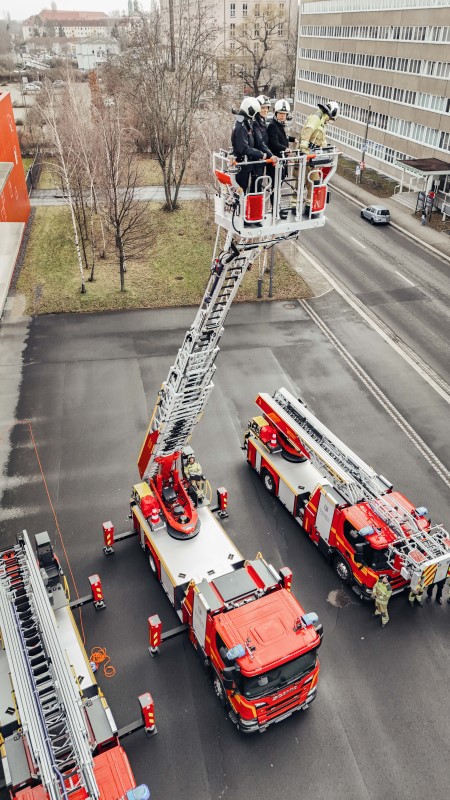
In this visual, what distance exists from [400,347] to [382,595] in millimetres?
15024

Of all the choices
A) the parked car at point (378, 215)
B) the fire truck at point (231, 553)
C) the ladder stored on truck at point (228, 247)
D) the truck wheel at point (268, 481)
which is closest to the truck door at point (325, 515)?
the fire truck at point (231, 553)

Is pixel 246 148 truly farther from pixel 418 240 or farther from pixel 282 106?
pixel 418 240

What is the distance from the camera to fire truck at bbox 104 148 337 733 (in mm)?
10125

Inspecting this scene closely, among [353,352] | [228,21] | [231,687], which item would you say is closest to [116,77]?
[353,352]

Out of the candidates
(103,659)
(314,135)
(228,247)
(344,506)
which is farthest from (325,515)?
(314,135)

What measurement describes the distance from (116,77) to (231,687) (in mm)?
60202

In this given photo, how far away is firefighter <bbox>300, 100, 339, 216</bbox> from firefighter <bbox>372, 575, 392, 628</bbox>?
8271 mm

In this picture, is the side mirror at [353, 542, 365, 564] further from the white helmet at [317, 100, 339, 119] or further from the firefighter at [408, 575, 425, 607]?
the white helmet at [317, 100, 339, 119]

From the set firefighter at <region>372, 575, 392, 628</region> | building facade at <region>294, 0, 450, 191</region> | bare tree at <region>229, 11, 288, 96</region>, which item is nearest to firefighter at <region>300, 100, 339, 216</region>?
firefighter at <region>372, 575, 392, 628</region>

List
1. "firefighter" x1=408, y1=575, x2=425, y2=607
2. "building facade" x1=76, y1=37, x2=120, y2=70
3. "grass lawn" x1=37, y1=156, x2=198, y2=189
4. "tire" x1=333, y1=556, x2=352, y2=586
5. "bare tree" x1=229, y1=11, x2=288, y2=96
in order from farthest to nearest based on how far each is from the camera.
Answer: "building facade" x1=76, y1=37, x2=120, y2=70 → "bare tree" x1=229, y1=11, x2=288, y2=96 → "grass lawn" x1=37, y1=156, x2=198, y2=189 → "tire" x1=333, y1=556, x2=352, y2=586 → "firefighter" x1=408, y1=575, x2=425, y2=607

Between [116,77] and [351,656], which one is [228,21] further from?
[351,656]

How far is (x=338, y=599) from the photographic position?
1395 cm

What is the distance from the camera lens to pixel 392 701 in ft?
39.0

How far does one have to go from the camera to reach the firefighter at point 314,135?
10469 millimetres
